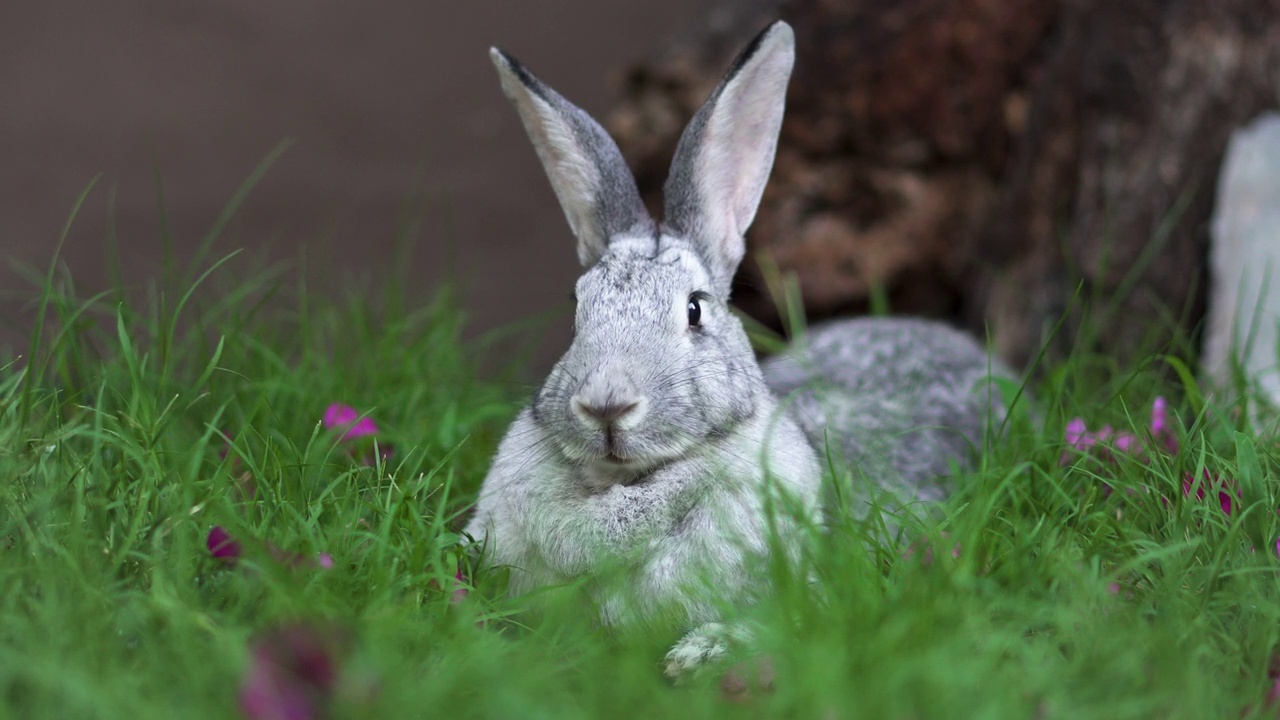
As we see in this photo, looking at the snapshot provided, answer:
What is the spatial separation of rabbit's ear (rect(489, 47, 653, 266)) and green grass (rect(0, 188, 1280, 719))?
101cm

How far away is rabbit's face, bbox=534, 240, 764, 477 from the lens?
3211 millimetres

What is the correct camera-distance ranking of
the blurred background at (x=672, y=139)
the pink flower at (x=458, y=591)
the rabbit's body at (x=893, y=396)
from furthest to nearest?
the blurred background at (x=672, y=139) → the rabbit's body at (x=893, y=396) → the pink flower at (x=458, y=591)

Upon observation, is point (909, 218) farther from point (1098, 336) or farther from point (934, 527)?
point (934, 527)

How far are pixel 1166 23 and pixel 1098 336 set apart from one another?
1414mm

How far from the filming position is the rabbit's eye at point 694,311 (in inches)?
142

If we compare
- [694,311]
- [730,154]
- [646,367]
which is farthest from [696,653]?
[730,154]

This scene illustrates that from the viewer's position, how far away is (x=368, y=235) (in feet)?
25.3

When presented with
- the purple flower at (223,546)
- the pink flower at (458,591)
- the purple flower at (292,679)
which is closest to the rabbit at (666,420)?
the pink flower at (458,591)

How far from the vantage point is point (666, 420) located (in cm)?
325

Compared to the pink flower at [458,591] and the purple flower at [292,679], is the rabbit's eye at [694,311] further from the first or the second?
the purple flower at [292,679]

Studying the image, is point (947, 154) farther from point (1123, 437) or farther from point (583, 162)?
point (583, 162)

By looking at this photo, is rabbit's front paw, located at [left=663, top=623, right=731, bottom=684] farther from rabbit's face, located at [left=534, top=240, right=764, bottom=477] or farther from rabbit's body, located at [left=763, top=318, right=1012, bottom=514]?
rabbit's body, located at [left=763, top=318, right=1012, bottom=514]

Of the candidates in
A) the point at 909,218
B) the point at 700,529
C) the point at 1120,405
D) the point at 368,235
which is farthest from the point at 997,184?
the point at 700,529

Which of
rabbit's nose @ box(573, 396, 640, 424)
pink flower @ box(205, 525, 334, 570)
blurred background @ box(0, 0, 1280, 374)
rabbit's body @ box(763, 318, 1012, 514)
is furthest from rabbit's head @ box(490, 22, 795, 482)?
blurred background @ box(0, 0, 1280, 374)
